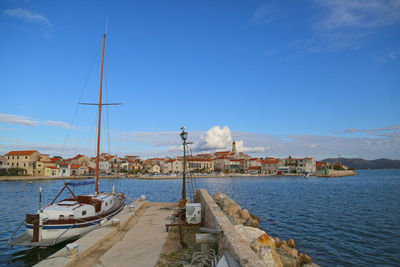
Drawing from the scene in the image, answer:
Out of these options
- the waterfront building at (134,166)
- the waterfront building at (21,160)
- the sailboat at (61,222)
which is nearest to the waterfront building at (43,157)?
the waterfront building at (21,160)

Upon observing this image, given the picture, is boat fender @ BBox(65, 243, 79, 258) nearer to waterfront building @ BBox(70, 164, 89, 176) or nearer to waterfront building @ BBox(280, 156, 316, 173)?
waterfront building @ BBox(70, 164, 89, 176)

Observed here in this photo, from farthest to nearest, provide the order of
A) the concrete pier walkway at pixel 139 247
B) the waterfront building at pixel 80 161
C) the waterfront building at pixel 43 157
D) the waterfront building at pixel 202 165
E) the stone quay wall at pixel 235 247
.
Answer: the waterfront building at pixel 202 165 < the waterfront building at pixel 80 161 < the waterfront building at pixel 43 157 < the concrete pier walkway at pixel 139 247 < the stone quay wall at pixel 235 247

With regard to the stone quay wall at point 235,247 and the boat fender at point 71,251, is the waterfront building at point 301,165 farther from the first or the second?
the boat fender at point 71,251

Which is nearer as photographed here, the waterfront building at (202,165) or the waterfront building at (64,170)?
the waterfront building at (64,170)

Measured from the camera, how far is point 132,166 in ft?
434

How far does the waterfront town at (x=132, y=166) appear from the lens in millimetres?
92188

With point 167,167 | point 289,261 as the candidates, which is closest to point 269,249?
point 289,261

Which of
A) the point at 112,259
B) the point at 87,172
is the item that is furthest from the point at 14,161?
the point at 112,259

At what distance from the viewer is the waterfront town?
92188 millimetres

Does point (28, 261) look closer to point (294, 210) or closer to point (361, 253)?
point (361, 253)

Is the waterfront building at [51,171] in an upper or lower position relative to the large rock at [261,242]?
lower

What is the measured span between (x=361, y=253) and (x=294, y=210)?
50.6 ft

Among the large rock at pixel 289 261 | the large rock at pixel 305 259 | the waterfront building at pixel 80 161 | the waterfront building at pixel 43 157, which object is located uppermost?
the waterfront building at pixel 43 157

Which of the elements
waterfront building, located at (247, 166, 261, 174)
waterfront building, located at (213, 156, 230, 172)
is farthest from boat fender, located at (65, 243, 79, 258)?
waterfront building, located at (213, 156, 230, 172)
